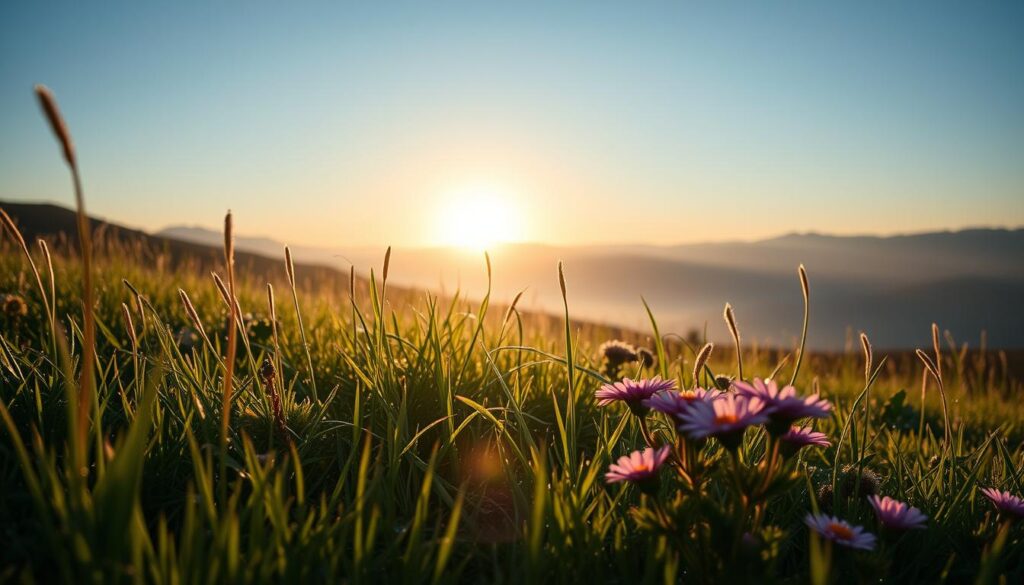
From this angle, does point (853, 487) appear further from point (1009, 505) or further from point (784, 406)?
point (784, 406)

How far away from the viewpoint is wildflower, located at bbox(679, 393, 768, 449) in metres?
1.12

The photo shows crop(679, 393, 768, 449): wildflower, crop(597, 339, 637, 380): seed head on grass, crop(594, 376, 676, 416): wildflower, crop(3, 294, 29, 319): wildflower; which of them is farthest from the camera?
crop(3, 294, 29, 319): wildflower

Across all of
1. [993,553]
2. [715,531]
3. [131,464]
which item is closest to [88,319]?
[131,464]

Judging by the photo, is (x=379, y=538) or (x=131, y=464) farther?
(x=379, y=538)

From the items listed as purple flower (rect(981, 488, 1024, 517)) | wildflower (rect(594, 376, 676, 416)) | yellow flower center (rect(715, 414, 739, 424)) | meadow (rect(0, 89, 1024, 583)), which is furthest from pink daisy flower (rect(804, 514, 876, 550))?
purple flower (rect(981, 488, 1024, 517))

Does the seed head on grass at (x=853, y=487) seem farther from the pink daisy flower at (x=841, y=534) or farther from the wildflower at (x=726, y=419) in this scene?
the wildflower at (x=726, y=419)

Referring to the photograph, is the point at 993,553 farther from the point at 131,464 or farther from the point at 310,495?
the point at 310,495

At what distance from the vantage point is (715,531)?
1.20 metres

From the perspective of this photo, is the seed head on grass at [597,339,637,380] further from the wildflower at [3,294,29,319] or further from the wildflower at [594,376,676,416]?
the wildflower at [3,294,29,319]

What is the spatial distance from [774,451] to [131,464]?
1.13m

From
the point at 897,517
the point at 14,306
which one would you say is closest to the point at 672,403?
the point at 897,517

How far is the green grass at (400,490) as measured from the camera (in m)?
1.15

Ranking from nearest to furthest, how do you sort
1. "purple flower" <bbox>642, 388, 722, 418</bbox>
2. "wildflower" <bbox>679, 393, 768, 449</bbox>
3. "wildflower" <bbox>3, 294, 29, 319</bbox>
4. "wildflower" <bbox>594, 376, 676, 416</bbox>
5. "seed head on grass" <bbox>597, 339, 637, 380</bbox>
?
"wildflower" <bbox>679, 393, 768, 449</bbox> < "purple flower" <bbox>642, 388, 722, 418</bbox> < "wildflower" <bbox>594, 376, 676, 416</bbox> < "seed head on grass" <bbox>597, 339, 637, 380</bbox> < "wildflower" <bbox>3, 294, 29, 319</bbox>

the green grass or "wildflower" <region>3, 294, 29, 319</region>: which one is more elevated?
"wildflower" <region>3, 294, 29, 319</region>
